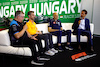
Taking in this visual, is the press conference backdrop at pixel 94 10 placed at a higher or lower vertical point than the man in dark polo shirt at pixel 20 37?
higher

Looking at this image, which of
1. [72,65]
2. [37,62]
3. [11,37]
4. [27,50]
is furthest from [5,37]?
[72,65]

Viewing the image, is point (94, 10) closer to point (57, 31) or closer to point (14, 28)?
point (57, 31)

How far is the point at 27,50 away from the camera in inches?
97.0

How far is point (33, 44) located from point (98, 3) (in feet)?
13.3

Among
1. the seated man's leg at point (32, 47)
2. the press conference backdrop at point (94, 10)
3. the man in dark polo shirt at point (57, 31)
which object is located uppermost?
the press conference backdrop at point (94, 10)

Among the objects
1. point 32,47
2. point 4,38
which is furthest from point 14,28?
point 32,47

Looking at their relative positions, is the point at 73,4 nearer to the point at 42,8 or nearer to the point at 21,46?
the point at 42,8

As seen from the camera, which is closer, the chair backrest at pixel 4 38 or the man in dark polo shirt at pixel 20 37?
the man in dark polo shirt at pixel 20 37

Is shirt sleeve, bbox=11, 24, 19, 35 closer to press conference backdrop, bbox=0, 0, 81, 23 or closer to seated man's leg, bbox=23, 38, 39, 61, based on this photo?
seated man's leg, bbox=23, 38, 39, 61

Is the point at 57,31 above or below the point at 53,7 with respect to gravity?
below

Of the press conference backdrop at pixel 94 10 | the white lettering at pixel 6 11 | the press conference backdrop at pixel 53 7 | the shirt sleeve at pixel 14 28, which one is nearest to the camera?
the shirt sleeve at pixel 14 28

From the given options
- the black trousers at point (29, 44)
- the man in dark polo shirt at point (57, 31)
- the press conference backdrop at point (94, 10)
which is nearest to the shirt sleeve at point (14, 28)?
the black trousers at point (29, 44)

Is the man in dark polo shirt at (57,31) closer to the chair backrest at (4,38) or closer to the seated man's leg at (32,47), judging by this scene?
the seated man's leg at (32,47)

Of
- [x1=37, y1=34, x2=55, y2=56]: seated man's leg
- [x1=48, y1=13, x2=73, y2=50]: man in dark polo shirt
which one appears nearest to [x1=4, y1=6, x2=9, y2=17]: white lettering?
[x1=48, y1=13, x2=73, y2=50]: man in dark polo shirt
